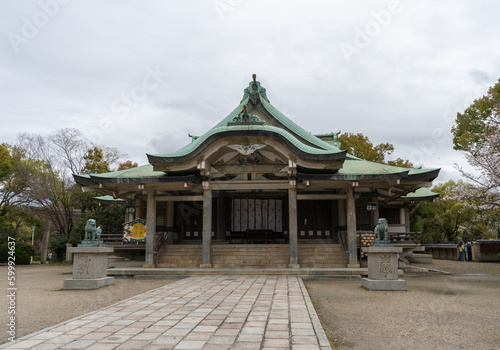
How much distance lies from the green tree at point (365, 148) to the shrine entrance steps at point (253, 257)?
1629 cm

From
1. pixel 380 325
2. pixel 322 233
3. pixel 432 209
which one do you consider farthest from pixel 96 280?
pixel 432 209

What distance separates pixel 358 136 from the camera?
31.4 m

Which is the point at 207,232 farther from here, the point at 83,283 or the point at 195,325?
the point at 195,325

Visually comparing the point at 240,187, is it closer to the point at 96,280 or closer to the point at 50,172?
the point at 96,280

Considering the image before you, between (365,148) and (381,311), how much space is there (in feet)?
81.4

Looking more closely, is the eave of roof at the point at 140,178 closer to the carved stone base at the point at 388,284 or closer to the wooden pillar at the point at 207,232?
the wooden pillar at the point at 207,232

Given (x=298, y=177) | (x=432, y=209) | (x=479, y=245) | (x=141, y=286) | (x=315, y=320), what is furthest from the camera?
(x=432, y=209)

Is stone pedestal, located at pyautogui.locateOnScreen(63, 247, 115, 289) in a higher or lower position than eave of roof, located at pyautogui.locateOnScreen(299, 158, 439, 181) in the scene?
lower

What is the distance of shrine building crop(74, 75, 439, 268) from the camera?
1404cm

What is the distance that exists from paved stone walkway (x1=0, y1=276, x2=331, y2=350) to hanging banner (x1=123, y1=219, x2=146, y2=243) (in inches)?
288

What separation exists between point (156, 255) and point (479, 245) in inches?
850

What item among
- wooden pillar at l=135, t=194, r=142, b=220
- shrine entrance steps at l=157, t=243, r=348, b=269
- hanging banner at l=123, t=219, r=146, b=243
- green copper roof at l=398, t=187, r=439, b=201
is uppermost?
green copper roof at l=398, t=187, r=439, b=201

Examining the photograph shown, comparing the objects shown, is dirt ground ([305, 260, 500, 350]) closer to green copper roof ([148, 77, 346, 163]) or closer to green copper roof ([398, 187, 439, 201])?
green copper roof ([148, 77, 346, 163])

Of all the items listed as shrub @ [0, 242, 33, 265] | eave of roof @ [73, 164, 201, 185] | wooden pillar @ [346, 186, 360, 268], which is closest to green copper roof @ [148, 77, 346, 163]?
eave of roof @ [73, 164, 201, 185]
